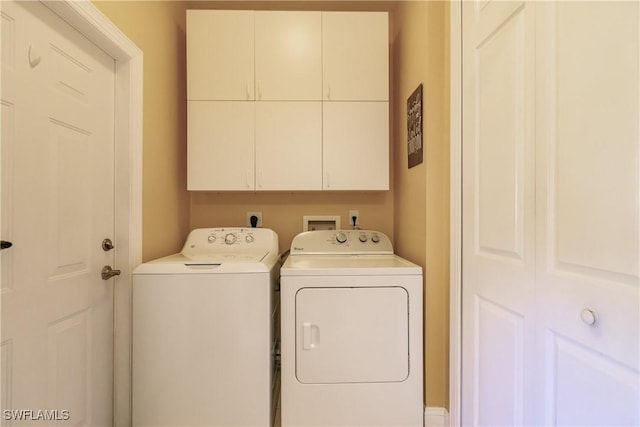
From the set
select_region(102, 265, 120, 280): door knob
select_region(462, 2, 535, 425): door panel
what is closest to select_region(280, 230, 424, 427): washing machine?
select_region(462, 2, 535, 425): door panel

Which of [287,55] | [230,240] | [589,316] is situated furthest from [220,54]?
[589,316]

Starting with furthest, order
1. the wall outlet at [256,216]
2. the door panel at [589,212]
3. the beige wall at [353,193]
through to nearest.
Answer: the wall outlet at [256,216] → the beige wall at [353,193] → the door panel at [589,212]

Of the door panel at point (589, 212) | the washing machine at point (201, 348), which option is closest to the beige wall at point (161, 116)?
the washing machine at point (201, 348)

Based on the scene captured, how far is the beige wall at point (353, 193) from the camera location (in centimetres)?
145

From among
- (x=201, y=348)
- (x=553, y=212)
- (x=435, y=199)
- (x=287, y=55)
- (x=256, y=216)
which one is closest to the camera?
(x=553, y=212)

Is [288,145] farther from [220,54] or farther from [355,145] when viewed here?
[220,54]

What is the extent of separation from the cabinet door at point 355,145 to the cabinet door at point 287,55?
0.23m

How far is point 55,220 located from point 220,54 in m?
1.32

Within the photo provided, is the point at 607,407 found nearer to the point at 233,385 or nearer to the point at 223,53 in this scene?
the point at 233,385

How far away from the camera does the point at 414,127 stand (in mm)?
1650

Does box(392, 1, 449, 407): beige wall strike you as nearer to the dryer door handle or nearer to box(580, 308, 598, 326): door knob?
the dryer door handle

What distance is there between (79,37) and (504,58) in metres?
1.66

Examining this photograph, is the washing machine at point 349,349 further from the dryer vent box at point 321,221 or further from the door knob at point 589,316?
the dryer vent box at point 321,221

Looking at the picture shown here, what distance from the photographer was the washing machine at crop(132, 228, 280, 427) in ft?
4.43
